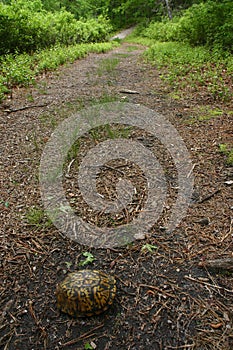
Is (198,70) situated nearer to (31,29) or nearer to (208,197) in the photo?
(208,197)

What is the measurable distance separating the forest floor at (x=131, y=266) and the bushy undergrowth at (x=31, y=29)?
636 cm

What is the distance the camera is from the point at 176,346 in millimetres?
1567

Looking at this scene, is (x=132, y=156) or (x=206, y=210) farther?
(x=132, y=156)

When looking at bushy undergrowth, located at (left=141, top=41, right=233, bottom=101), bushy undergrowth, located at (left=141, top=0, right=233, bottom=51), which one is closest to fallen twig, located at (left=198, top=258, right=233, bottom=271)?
bushy undergrowth, located at (left=141, top=41, right=233, bottom=101)

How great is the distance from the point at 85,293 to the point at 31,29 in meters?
9.67

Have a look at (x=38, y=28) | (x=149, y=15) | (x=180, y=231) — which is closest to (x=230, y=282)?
(x=180, y=231)

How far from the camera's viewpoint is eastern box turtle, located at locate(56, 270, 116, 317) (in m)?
1.72

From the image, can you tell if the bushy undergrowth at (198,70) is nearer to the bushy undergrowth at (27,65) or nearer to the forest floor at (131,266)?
the forest floor at (131,266)

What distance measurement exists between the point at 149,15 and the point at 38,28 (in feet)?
60.3

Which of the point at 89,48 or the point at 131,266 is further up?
the point at 89,48

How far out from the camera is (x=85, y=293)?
1750 millimetres

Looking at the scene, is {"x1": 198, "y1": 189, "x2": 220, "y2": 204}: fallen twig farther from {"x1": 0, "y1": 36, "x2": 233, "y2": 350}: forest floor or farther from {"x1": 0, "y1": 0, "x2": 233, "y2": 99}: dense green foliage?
{"x1": 0, "y1": 0, "x2": 233, "y2": 99}: dense green foliage

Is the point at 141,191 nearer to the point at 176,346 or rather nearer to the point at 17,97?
the point at 176,346

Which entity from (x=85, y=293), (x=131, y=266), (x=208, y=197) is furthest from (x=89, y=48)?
(x=85, y=293)
